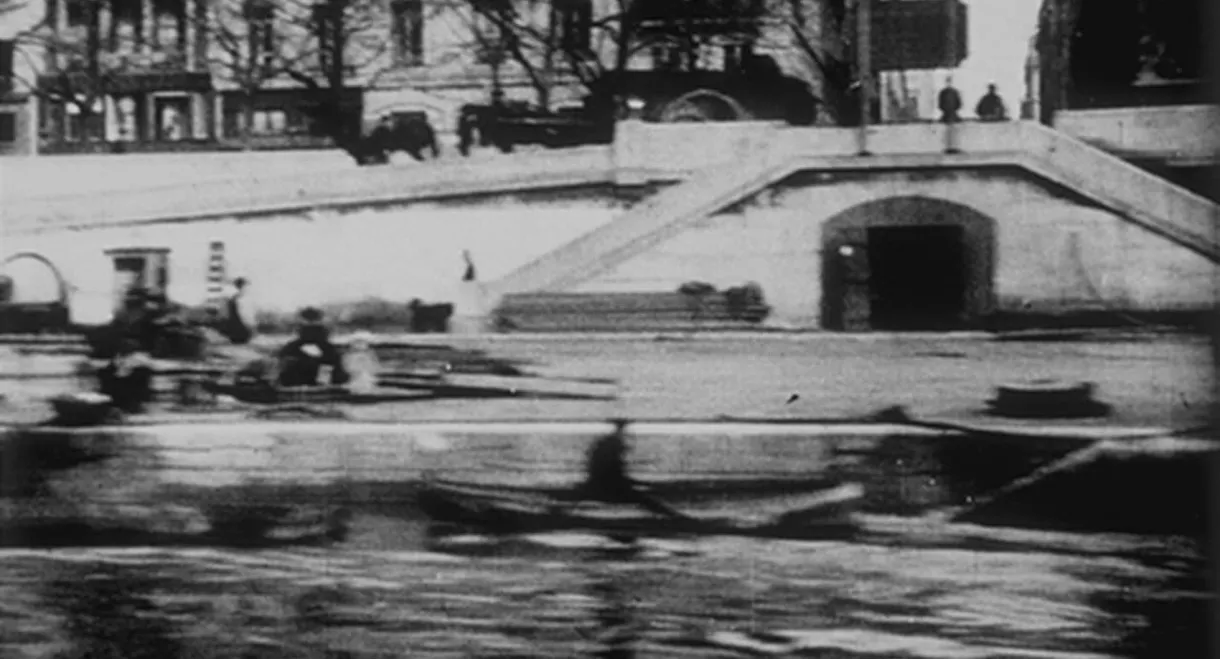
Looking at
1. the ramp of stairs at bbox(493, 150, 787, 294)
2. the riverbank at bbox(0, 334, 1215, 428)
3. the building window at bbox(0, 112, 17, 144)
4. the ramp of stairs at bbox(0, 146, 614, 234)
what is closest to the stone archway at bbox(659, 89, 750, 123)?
the ramp of stairs at bbox(493, 150, 787, 294)

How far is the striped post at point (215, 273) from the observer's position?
5.17 meters

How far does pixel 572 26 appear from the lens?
16.5 feet

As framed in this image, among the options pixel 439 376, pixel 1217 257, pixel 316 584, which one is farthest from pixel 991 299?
pixel 316 584

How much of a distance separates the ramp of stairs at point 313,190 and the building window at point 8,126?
0.80 ft

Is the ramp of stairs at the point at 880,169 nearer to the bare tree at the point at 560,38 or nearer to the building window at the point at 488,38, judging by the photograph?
the bare tree at the point at 560,38

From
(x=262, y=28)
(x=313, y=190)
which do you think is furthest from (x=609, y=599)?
(x=262, y=28)

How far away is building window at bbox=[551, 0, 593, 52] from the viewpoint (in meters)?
5.02

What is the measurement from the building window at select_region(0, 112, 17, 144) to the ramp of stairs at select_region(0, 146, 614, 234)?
244mm

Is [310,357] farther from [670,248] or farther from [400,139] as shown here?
[670,248]

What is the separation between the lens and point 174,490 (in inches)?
201

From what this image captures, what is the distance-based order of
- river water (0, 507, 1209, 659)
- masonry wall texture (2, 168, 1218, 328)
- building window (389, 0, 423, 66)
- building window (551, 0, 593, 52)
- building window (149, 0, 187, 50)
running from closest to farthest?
river water (0, 507, 1209, 659) < masonry wall texture (2, 168, 1218, 328) < building window (551, 0, 593, 52) < building window (389, 0, 423, 66) < building window (149, 0, 187, 50)

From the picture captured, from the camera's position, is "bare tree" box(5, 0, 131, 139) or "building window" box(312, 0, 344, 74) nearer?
"building window" box(312, 0, 344, 74)

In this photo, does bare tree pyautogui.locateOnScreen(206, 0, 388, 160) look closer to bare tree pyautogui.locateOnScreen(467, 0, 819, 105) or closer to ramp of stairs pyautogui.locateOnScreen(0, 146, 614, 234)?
ramp of stairs pyautogui.locateOnScreen(0, 146, 614, 234)

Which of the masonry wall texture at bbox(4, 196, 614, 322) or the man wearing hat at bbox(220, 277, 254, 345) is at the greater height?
the masonry wall texture at bbox(4, 196, 614, 322)
